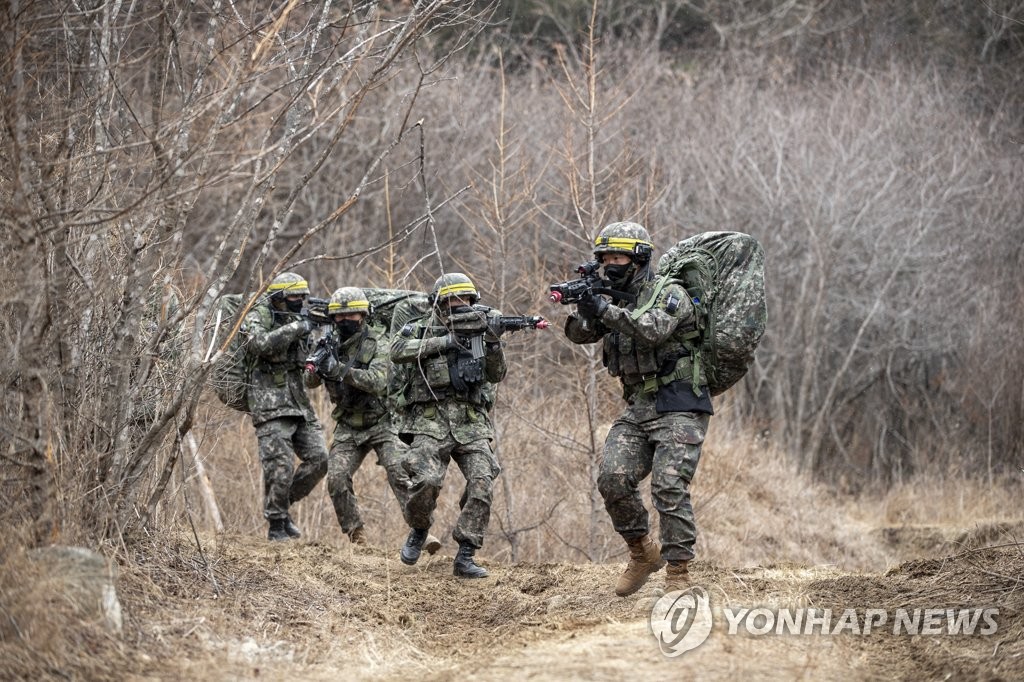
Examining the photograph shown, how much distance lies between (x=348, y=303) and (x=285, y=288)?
820mm

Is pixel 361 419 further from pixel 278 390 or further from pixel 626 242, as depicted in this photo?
pixel 626 242

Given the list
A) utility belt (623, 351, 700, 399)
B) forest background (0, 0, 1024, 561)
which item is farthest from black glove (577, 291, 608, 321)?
forest background (0, 0, 1024, 561)

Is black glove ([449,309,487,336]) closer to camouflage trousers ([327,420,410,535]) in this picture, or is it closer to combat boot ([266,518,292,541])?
camouflage trousers ([327,420,410,535])

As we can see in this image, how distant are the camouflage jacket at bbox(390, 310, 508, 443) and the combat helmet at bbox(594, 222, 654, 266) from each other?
1447mm

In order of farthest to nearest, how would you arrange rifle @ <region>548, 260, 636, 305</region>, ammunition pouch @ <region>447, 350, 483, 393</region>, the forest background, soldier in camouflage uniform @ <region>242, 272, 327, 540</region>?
soldier in camouflage uniform @ <region>242, 272, 327, 540</region> → ammunition pouch @ <region>447, 350, 483, 393</region> → rifle @ <region>548, 260, 636, 305</region> → the forest background

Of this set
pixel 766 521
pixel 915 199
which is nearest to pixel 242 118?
pixel 766 521

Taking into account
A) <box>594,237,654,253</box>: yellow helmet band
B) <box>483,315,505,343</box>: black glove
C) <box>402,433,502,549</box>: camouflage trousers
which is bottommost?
<box>402,433,502,549</box>: camouflage trousers

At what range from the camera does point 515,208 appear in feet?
Result: 38.8

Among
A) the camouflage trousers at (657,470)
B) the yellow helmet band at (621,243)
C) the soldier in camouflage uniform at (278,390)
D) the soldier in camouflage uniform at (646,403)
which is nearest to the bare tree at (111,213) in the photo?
the yellow helmet band at (621,243)

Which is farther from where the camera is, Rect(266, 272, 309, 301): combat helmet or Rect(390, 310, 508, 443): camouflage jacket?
Rect(266, 272, 309, 301): combat helmet

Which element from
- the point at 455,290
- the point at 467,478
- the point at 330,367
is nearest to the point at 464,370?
the point at 455,290

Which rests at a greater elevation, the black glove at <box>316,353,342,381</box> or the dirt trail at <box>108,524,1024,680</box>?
the black glove at <box>316,353,342,381</box>

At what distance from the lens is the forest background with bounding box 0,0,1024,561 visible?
650 cm

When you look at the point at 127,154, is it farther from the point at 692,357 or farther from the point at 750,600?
the point at 750,600
